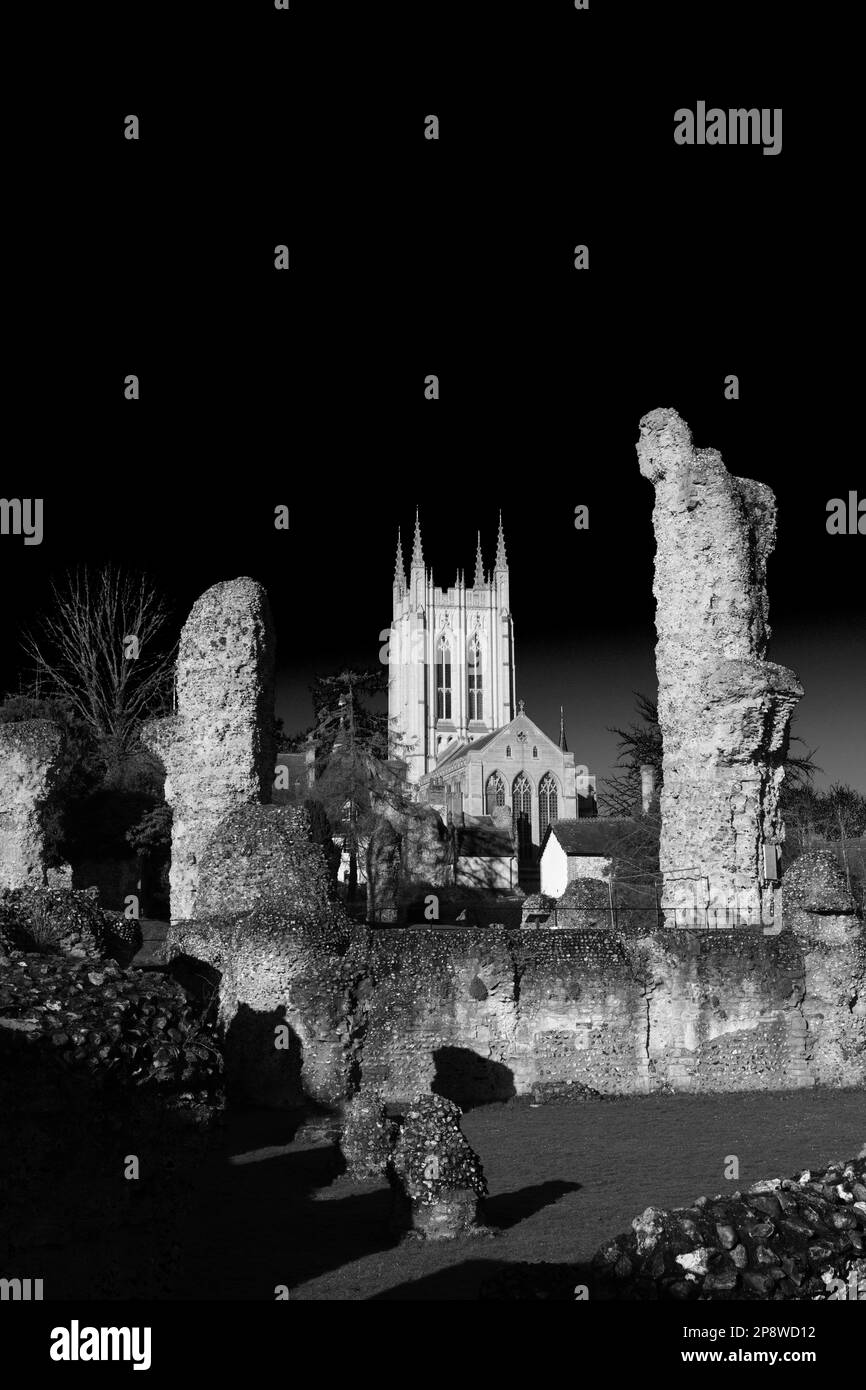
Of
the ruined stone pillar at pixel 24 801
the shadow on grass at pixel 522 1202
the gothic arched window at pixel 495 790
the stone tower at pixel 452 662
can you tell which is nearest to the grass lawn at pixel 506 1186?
the shadow on grass at pixel 522 1202

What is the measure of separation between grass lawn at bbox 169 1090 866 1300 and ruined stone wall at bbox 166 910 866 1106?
1.74 feet

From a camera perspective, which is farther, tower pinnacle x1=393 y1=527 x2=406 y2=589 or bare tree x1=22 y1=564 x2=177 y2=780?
tower pinnacle x1=393 y1=527 x2=406 y2=589

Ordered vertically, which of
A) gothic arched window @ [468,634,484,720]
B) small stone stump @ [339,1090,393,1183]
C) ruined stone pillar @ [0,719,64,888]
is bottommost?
small stone stump @ [339,1090,393,1183]

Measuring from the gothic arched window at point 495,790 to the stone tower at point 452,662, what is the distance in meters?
23.4

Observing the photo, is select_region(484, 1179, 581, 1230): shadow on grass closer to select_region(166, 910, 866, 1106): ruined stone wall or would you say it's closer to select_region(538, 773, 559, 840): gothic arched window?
select_region(166, 910, 866, 1106): ruined stone wall

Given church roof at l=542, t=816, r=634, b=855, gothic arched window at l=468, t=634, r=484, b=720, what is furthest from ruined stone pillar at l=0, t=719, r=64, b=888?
gothic arched window at l=468, t=634, r=484, b=720

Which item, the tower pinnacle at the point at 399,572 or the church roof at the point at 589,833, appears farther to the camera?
the tower pinnacle at the point at 399,572

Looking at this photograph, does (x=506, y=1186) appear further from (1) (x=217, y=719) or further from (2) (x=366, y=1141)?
(1) (x=217, y=719)

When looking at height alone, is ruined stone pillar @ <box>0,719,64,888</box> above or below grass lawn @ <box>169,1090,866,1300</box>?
above

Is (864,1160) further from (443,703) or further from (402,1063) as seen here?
(443,703)

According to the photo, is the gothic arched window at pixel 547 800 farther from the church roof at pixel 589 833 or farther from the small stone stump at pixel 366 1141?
the small stone stump at pixel 366 1141

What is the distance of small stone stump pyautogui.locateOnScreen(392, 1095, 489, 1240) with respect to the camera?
9.70 m

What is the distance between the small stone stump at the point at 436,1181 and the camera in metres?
9.70

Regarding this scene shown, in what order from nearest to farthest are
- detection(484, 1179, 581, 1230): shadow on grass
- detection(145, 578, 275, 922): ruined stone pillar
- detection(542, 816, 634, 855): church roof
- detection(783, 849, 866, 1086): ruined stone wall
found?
detection(484, 1179, 581, 1230): shadow on grass < detection(783, 849, 866, 1086): ruined stone wall < detection(145, 578, 275, 922): ruined stone pillar < detection(542, 816, 634, 855): church roof
